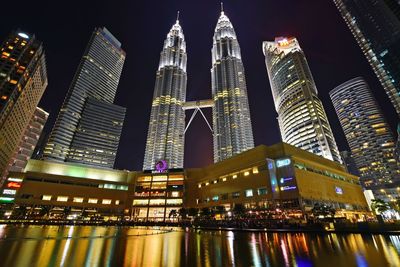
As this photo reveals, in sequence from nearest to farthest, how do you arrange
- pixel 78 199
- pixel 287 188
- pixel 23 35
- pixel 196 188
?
pixel 287 188 < pixel 78 199 < pixel 23 35 < pixel 196 188

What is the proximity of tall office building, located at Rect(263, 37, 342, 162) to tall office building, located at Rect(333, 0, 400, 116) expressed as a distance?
39.5m

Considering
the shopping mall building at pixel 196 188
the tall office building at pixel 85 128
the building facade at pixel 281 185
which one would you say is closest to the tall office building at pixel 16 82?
the shopping mall building at pixel 196 188

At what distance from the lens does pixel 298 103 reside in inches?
6270

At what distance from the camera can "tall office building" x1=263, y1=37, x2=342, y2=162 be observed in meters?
140

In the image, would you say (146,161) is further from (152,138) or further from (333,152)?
(333,152)

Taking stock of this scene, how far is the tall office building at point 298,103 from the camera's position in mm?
139500

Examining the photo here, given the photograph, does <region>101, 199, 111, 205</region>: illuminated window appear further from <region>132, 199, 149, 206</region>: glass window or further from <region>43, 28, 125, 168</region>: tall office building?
<region>43, 28, 125, 168</region>: tall office building

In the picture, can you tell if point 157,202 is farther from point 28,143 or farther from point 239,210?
point 28,143

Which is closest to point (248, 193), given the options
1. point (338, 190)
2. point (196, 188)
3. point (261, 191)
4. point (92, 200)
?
point (261, 191)

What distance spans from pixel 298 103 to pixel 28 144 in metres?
209

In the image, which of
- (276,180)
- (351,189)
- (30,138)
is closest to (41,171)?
(30,138)

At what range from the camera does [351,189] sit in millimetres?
101062

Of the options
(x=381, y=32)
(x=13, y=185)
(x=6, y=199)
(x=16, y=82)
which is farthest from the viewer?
(x=381, y=32)

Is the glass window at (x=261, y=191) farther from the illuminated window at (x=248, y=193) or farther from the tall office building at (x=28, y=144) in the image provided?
the tall office building at (x=28, y=144)
